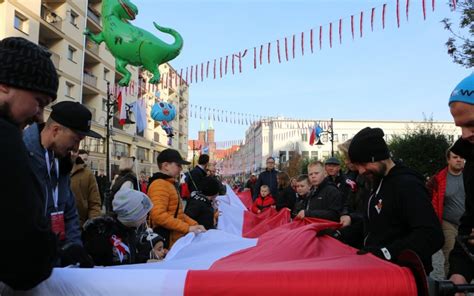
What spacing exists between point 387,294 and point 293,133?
7048 cm

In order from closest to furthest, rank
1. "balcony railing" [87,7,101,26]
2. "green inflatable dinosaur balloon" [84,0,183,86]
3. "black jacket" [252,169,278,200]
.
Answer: "green inflatable dinosaur balloon" [84,0,183,86] → "black jacket" [252,169,278,200] → "balcony railing" [87,7,101,26]

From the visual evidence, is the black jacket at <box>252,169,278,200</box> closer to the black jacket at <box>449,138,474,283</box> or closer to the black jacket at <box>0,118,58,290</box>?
the black jacket at <box>449,138,474,283</box>

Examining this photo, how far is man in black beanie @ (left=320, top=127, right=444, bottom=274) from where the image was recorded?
2.44 m

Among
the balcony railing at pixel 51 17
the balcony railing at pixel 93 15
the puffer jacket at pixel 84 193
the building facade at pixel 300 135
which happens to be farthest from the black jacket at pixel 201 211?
the building facade at pixel 300 135

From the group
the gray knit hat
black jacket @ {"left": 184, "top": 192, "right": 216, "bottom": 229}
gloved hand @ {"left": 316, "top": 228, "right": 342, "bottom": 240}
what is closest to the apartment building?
black jacket @ {"left": 184, "top": 192, "right": 216, "bottom": 229}

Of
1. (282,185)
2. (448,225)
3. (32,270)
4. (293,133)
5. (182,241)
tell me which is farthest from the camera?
(293,133)

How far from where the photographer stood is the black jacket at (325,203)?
549 centimetres

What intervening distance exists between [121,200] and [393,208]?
2184 millimetres

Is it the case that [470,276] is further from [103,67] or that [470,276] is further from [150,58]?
[103,67]

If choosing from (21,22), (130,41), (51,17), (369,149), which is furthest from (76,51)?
(369,149)

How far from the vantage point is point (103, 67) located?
3688 cm

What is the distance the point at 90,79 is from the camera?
3475 centimetres

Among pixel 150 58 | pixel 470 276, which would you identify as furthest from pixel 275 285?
pixel 150 58

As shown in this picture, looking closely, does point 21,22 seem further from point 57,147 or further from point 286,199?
point 57,147
